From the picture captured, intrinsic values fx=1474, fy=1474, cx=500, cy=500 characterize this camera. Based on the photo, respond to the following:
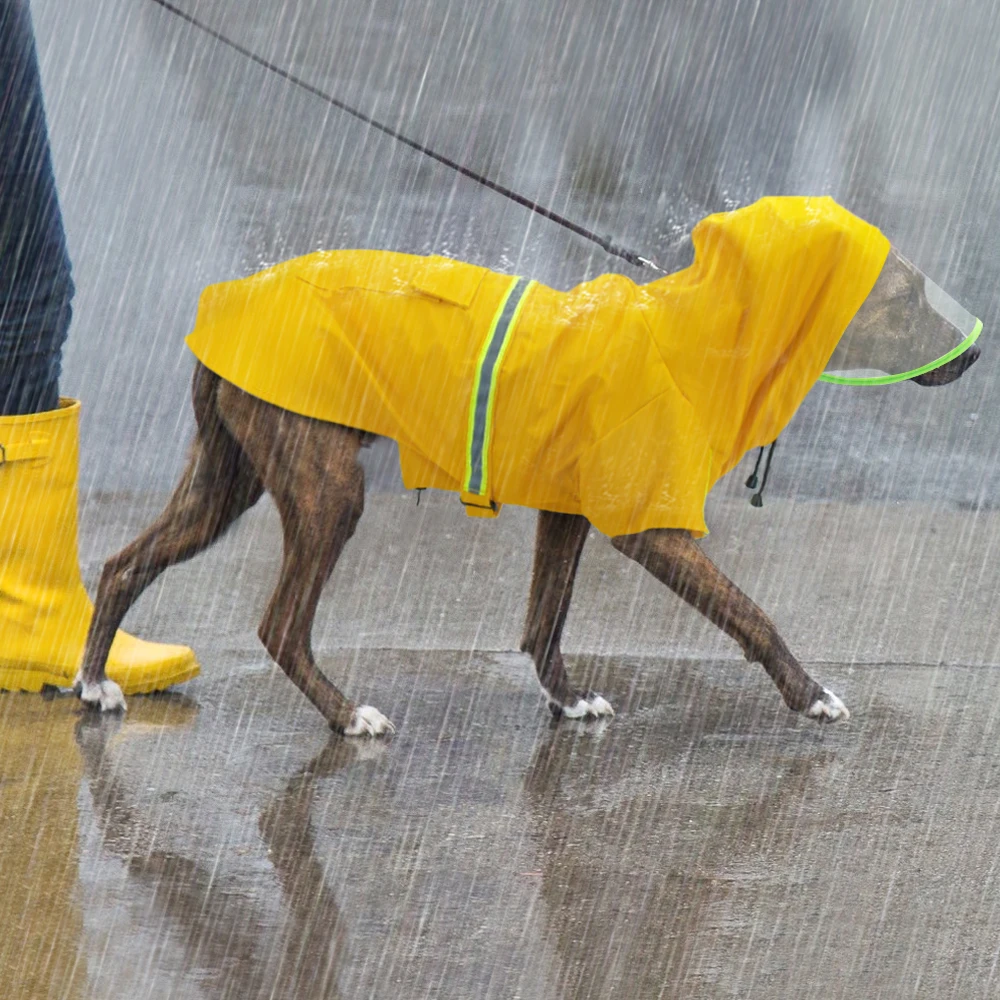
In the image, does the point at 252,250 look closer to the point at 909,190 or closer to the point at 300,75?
the point at 300,75

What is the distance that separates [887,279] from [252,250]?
5.32m

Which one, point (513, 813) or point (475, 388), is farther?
point (475, 388)

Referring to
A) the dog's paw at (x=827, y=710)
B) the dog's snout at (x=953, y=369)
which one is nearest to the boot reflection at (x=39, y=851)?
the dog's paw at (x=827, y=710)

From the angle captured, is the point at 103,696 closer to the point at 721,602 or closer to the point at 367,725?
the point at 367,725

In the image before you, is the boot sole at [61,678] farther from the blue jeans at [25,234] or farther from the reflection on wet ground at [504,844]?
the blue jeans at [25,234]

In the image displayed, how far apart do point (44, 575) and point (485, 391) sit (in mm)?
1403

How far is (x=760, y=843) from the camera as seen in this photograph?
3.11 meters

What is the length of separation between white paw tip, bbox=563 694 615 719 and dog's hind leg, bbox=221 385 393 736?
50 cm

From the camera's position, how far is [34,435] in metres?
4.01

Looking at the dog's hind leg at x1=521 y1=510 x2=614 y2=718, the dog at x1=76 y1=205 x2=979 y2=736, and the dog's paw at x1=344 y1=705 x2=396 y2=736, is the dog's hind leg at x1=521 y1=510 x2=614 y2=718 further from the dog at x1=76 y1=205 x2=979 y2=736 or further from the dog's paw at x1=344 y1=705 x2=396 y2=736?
the dog's paw at x1=344 y1=705 x2=396 y2=736

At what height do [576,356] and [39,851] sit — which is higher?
[576,356]

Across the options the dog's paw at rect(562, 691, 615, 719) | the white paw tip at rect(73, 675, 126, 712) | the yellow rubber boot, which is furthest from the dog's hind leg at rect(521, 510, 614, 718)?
the white paw tip at rect(73, 675, 126, 712)

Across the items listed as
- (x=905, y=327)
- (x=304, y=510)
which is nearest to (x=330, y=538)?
(x=304, y=510)

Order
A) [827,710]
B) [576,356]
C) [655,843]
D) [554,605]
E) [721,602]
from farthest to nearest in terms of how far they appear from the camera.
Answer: [554,605] → [827,710] → [721,602] → [576,356] → [655,843]
